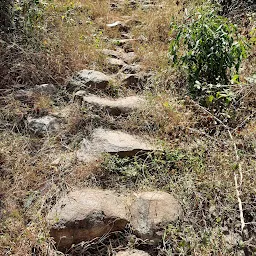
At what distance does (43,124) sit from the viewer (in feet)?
9.37

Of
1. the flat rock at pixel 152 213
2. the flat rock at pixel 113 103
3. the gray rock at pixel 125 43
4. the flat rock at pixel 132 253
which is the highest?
the gray rock at pixel 125 43

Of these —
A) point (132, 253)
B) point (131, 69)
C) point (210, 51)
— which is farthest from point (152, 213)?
point (131, 69)

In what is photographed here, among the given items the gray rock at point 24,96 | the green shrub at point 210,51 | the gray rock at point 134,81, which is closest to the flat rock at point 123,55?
the gray rock at point 134,81

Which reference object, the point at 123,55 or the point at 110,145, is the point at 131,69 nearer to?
the point at 123,55

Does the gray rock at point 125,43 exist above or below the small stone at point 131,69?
above

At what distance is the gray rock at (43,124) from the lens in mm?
2830

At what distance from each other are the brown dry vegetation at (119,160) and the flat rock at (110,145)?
9 cm

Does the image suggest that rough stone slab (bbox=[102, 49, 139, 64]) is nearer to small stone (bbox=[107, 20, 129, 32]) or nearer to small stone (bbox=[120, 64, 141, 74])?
small stone (bbox=[120, 64, 141, 74])

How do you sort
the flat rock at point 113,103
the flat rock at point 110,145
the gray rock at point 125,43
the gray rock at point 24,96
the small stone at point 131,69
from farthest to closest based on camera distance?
the gray rock at point 125,43
the small stone at point 131,69
the gray rock at point 24,96
the flat rock at point 113,103
the flat rock at point 110,145

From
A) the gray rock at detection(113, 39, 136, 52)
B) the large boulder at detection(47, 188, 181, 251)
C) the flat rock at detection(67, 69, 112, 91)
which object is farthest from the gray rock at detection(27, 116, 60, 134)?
the gray rock at detection(113, 39, 136, 52)

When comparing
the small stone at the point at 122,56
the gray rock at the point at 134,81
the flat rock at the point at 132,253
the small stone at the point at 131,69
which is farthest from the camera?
the small stone at the point at 122,56

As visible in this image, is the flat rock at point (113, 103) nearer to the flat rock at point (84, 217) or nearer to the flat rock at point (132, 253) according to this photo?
the flat rock at point (84, 217)

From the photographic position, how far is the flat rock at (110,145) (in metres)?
2.52

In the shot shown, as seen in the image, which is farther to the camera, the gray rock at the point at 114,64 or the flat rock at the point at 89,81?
the gray rock at the point at 114,64
